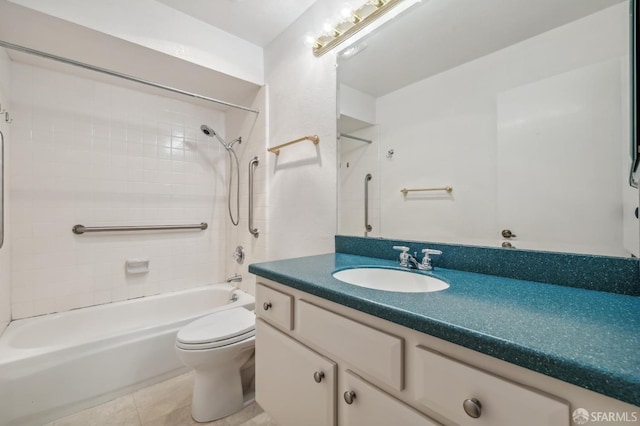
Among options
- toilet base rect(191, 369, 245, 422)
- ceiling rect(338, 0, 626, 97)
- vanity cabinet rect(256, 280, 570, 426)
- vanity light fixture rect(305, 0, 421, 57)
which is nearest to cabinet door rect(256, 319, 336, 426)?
vanity cabinet rect(256, 280, 570, 426)

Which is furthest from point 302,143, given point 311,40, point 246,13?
point 246,13

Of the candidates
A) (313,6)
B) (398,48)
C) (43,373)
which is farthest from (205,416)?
(313,6)

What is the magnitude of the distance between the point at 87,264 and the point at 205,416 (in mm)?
1475

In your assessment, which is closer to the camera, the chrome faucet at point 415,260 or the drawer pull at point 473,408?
the drawer pull at point 473,408

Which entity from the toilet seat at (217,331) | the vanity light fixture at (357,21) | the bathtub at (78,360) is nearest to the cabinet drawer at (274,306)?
the toilet seat at (217,331)

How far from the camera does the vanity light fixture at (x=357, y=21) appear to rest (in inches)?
48.2

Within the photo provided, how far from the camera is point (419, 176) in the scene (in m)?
1.20

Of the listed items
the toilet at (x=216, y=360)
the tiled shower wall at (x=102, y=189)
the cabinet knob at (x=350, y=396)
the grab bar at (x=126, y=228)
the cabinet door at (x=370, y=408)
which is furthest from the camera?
the grab bar at (x=126, y=228)

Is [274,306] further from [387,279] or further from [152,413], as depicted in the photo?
[152,413]

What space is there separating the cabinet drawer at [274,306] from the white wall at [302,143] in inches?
22.8

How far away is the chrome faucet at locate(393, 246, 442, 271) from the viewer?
1.04m

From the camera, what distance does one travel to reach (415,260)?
3.57 feet

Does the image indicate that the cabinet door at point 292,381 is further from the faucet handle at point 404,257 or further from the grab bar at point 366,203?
the grab bar at point 366,203

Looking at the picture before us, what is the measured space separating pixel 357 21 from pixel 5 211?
2.43m
